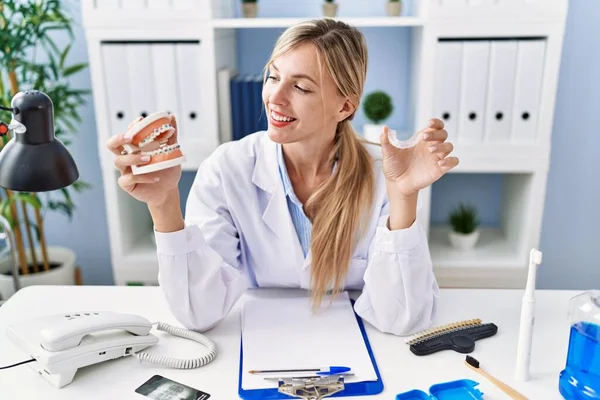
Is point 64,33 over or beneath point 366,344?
over

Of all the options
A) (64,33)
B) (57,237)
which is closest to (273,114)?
(64,33)

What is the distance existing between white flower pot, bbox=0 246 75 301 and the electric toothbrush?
184cm

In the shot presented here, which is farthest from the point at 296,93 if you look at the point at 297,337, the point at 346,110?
the point at 297,337

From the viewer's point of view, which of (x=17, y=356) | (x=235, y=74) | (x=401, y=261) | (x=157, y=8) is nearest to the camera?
(x=17, y=356)

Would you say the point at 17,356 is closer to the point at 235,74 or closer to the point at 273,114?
the point at 273,114

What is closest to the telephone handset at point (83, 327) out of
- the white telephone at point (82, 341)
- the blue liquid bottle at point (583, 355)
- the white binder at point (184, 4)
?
the white telephone at point (82, 341)

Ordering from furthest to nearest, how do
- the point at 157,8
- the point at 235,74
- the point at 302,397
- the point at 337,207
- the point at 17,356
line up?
the point at 235,74
the point at 157,8
the point at 337,207
the point at 17,356
the point at 302,397

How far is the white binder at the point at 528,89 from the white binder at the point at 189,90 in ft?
3.71

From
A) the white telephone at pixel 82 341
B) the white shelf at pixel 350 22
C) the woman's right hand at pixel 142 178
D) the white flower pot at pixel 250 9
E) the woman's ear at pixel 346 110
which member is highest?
the white flower pot at pixel 250 9

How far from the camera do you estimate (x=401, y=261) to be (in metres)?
1.22

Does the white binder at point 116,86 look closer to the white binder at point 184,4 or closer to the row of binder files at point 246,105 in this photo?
the white binder at point 184,4

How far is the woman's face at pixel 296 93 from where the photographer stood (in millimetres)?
1287

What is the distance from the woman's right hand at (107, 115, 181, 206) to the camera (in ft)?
3.35

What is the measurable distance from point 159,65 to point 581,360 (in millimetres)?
1657
